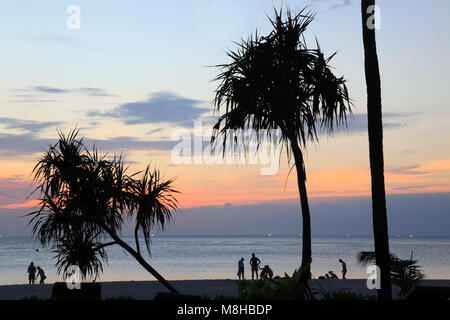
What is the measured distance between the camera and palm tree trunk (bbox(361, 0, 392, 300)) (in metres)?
8.97

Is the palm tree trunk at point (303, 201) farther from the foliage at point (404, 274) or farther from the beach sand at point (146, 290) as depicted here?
the beach sand at point (146, 290)

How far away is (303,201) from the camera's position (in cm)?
1258

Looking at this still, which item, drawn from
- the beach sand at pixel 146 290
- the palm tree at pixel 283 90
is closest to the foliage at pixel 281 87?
the palm tree at pixel 283 90

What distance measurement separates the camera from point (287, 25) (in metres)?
12.9

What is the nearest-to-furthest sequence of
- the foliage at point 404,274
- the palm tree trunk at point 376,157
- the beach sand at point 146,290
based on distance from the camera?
the palm tree trunk at point 376,157, the foliage at point 404,274, the beach sand at point 146,290

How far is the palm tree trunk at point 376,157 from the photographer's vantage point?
353 inches

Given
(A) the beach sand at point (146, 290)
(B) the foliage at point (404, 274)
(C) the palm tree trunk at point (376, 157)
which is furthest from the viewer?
(A) the beach sand at point (146, 290)

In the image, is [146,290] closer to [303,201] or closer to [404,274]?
[303,201]

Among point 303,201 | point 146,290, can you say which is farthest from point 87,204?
point 146,290

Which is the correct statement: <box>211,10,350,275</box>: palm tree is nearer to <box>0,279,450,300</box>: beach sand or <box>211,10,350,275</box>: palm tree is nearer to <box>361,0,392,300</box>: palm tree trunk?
<box>361,0,392,300</box>: palm tree trunk

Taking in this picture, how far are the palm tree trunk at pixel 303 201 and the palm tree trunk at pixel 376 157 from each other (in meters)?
3.21

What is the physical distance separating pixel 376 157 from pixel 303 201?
11.6ft
